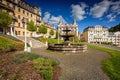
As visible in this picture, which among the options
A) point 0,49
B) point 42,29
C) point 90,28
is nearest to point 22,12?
point 42,29

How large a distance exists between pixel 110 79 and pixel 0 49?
36.2 feet

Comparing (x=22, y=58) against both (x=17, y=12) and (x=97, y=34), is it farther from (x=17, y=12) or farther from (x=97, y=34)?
(x=97, y=34)

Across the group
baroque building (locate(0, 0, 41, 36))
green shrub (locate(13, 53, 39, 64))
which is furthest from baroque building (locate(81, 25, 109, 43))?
green shrub (locate(13, 53, 39, 64))

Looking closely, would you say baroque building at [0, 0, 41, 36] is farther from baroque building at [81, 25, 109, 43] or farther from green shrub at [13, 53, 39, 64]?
baroque building at [81, 25, 109, 43]

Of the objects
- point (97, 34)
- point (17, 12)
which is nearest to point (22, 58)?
point (17, 12)

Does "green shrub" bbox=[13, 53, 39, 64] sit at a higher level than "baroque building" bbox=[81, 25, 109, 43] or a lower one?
lower

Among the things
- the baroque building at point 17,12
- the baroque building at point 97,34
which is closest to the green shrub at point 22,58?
the baroque building at point 17,12

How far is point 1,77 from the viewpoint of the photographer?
5305 mm

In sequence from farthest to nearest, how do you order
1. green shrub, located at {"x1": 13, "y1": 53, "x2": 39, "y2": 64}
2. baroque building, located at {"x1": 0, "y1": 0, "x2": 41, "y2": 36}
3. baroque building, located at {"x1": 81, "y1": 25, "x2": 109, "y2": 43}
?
baroque building, located at {"x1": 81, "y1": 25, "x2": 109, "y2": 43} → baroque building, located at {"x1": 0, "y1": 0, "x2": 41, "y2": 36} → green shrub, located at {"x1": 13, "y1": 53, "x2": 39, "y2": 64}

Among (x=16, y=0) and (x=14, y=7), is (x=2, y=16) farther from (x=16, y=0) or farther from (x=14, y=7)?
(x=16, y=0)

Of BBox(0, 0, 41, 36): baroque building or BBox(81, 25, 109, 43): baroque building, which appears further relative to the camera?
BBox(81, 25, 109, 43): baroque building

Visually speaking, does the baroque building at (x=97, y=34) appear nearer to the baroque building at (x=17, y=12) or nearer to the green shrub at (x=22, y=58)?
the baroque building at (x=17, y=12)

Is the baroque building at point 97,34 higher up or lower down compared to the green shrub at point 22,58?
higher up

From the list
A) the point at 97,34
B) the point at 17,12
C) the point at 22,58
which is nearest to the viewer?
the point at 22,58
